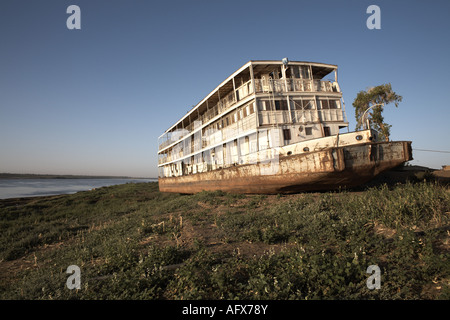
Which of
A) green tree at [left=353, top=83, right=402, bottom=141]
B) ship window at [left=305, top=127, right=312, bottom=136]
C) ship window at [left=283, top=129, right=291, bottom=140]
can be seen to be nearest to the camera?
ship window at [left=283, top=129, right=291, bottom=140]

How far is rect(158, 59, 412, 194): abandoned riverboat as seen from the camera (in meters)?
9.18

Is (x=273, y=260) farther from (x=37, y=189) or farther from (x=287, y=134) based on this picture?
(x=37, y=189)

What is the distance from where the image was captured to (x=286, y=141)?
1256 centimetres

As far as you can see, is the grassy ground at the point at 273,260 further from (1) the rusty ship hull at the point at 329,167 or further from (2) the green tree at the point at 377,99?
(2) the green tree at the point at 377,99

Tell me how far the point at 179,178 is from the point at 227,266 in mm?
17846

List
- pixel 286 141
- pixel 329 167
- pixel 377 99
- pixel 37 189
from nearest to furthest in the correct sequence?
1. pixel 329 167
2. pixel 286 141
3. pixel 377 99
4. pixel 37 189

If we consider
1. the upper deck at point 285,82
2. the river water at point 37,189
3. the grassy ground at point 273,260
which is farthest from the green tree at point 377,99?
the river water at point 37,189

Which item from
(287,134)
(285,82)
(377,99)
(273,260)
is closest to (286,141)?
(287,134)

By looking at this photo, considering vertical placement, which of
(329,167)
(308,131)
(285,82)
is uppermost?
(285,82)

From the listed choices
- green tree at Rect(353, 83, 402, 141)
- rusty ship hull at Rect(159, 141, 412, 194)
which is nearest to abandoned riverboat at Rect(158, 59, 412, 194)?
rusty ship hull at Rect(159, 141, 412, 194)

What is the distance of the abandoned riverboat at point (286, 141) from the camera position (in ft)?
30.1

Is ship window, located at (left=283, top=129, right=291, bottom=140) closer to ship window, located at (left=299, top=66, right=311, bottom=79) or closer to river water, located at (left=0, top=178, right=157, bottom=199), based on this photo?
ship window, located at (left=299, top=66, right=311, bottom=79)
